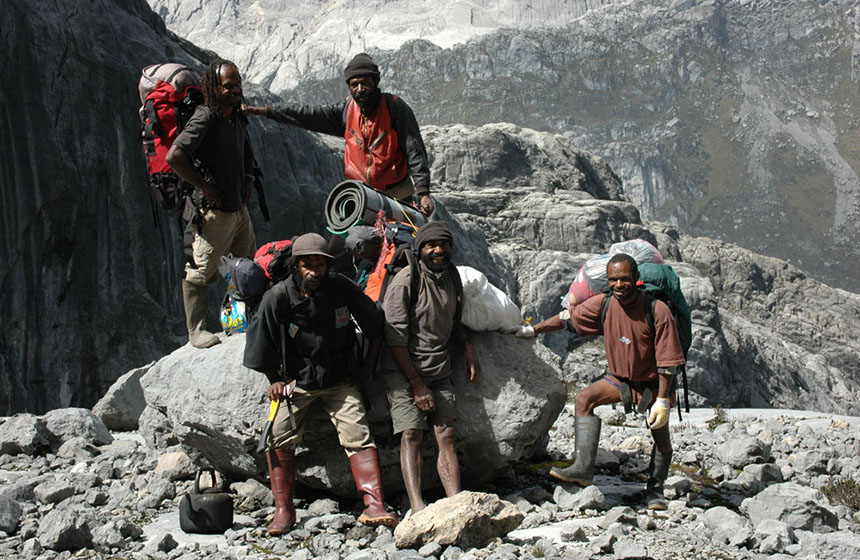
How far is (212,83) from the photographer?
750 centimetres

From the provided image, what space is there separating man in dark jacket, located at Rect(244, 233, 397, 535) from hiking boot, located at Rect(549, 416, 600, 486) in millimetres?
1616

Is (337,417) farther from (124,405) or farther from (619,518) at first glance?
(124,405)

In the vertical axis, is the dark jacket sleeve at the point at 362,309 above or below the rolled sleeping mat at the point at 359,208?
below

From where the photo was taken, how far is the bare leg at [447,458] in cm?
634

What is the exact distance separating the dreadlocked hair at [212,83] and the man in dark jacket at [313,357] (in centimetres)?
209

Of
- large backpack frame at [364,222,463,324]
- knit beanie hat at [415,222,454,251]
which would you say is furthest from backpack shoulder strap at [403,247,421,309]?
knit beanie hat at [415,222,454,251]

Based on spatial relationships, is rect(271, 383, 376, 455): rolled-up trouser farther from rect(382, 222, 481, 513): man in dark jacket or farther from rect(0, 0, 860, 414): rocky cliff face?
rect(0, 0, 860, 414): rocky cliff face

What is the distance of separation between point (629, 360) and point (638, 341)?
0.18 m

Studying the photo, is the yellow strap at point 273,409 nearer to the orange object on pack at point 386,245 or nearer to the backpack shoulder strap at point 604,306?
the orange object on pack at point 386,245

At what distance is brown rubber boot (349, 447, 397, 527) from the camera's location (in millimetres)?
6141

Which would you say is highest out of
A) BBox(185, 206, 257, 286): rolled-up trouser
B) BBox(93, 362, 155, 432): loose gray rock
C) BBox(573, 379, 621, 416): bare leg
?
BBox(185, 206, 257, 286): rolled-up trouser

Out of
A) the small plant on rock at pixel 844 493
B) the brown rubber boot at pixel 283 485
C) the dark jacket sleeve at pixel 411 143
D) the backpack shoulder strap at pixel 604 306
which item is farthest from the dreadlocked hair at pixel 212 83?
the small plant on rock at pixel 844 493

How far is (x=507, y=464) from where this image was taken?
7.29m

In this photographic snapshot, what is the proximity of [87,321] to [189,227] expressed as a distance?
54.8 ft
